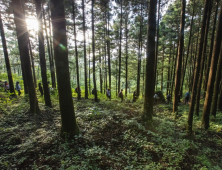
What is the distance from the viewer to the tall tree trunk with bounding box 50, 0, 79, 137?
13.7 ft

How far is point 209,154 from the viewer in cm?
495

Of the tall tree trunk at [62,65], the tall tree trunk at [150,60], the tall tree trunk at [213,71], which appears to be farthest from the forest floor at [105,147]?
the tall tree trunk at [213,71]

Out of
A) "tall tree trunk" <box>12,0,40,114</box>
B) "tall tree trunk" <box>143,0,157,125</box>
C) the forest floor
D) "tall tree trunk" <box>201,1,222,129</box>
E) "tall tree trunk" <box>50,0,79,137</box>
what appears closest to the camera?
the forest floor

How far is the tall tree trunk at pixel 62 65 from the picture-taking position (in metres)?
4.17

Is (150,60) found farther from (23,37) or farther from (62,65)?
(23,37)

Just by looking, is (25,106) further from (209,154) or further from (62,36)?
(209,154)

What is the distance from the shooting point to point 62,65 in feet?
14.4

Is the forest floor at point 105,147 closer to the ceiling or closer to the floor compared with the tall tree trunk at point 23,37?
closer to the floor

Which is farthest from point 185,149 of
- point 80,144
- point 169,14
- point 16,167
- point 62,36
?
point 169,14

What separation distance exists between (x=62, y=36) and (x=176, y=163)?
6.39m

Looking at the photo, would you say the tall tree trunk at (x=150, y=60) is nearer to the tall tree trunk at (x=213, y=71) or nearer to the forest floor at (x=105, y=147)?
the forest floor at (x=105, y=147)

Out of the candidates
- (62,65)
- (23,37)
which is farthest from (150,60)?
(23,37)

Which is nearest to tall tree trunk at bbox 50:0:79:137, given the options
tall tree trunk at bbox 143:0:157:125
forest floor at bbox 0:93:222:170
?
forest floor at bbox 0:93:222:170

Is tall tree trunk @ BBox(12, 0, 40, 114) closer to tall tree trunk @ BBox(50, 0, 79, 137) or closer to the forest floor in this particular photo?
the forest floor
